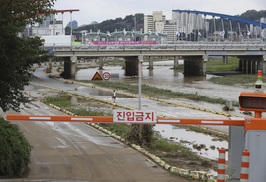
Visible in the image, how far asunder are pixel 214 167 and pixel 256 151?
8833 mm

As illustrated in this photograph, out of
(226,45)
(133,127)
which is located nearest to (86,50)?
(226,45)

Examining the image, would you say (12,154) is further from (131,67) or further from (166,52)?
(131,67)

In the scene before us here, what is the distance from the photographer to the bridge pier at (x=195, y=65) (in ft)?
314

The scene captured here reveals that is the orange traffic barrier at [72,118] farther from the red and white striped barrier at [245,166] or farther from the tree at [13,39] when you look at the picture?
the red and white striped barrier at [245,166]

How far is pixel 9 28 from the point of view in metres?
17.5

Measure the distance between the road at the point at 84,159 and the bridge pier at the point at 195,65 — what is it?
69981 mm

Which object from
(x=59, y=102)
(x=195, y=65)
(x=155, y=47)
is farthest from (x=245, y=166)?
(x=195, y=65)

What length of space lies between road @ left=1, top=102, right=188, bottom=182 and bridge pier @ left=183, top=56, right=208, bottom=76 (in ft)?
230

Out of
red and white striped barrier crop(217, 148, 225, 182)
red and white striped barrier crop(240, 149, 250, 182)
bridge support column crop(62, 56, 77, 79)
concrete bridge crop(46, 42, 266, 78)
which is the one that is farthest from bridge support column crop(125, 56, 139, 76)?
red and white striped barrier crop(240, 149, 250, 182)

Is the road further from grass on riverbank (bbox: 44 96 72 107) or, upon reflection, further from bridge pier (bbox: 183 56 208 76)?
bridge pier (bbox: 183 56 208 76)

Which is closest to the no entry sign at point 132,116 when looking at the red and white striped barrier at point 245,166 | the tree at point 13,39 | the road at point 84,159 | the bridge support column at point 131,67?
the red and white striped barrier at point 245,166

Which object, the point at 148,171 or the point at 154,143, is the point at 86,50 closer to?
the point at 154,143

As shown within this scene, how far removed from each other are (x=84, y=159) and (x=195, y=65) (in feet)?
267

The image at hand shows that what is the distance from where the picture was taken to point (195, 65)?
99188 millimetres
